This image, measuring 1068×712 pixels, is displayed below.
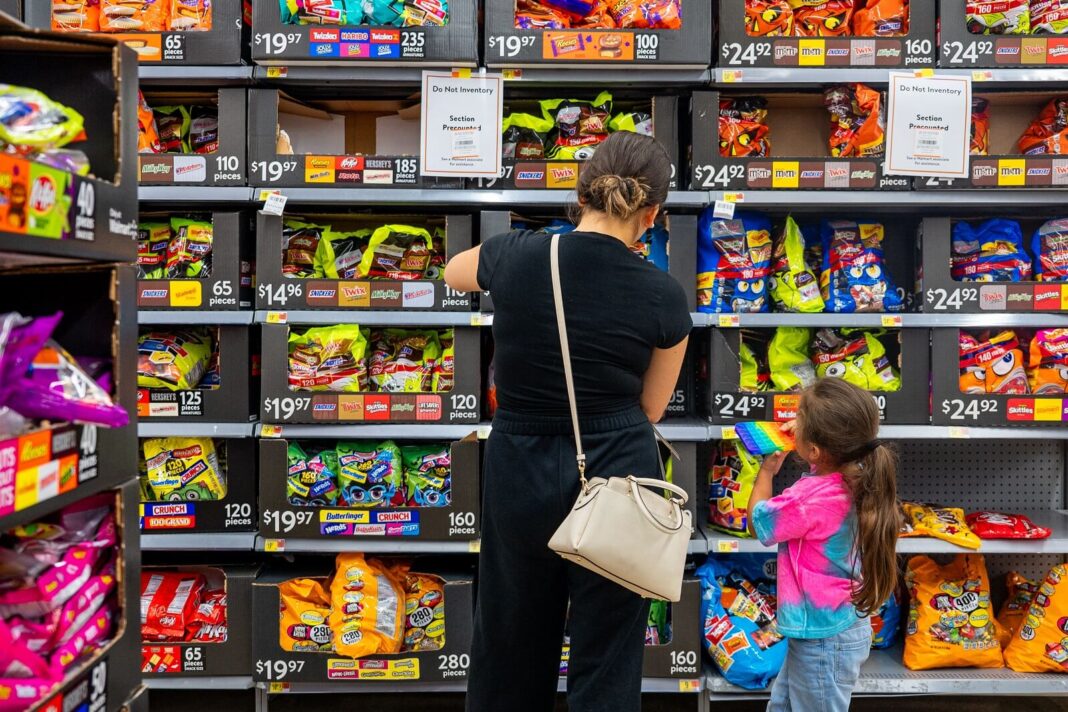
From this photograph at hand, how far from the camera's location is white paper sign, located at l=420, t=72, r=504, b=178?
98.7 inches

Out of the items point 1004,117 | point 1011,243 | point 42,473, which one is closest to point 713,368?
point 1011,243

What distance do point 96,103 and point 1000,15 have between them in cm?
278

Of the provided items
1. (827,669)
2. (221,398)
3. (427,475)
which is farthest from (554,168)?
(827,669)

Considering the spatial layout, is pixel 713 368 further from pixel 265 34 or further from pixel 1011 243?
pixel 265 34

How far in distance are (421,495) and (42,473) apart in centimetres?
176

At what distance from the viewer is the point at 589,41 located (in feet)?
8.18

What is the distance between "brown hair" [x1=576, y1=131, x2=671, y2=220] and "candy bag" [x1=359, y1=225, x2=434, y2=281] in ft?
4.10

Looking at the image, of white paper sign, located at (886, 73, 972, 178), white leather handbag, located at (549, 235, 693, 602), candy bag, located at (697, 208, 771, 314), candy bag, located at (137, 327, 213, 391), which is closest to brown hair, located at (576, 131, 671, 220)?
white leather handbag, located at (549, 235, 693, 602)

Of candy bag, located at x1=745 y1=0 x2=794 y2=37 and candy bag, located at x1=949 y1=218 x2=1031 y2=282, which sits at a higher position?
candy bag, located at x1=745 y1=0 x2=794 y2=37

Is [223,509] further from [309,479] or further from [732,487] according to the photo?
[732,487]

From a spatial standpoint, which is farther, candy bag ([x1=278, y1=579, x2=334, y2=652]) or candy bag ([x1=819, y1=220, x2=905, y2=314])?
candy bag ([x1=819, y1=220, x2=905, y2=314])

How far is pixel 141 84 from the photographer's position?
256cm

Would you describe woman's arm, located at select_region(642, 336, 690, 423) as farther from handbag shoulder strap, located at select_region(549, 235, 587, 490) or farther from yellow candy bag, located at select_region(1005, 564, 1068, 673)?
yellow candy bag, located at select_region(1005, 564, 1068, 673)

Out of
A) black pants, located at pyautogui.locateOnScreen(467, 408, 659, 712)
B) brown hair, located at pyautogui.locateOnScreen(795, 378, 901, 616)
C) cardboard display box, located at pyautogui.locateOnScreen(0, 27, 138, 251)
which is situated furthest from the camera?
brown hair, located at pyautogui.locateOnScreen(795, 378, 901, 616)
